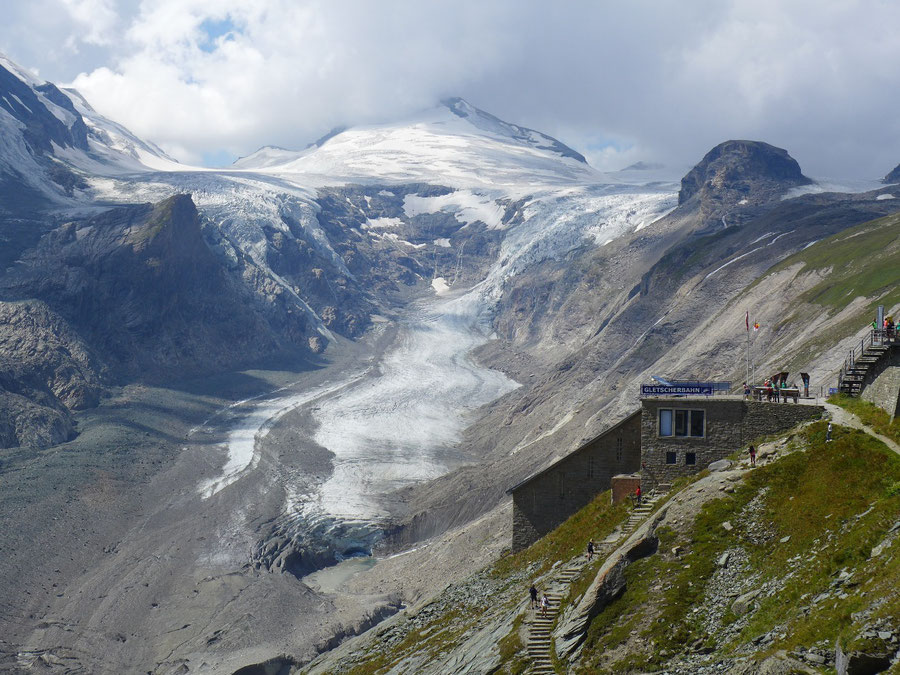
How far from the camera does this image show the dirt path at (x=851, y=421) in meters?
32.5

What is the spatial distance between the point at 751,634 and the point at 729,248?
17318cm

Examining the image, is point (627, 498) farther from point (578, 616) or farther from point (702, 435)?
point (578, 616)

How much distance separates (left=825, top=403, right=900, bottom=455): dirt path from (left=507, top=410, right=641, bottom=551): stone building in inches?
398

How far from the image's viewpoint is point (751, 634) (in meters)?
26.1

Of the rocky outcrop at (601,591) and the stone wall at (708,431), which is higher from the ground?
the stone wall at (708,431)

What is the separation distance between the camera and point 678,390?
42.5m

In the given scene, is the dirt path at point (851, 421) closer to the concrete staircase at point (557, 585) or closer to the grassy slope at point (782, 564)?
the grassy slope at point (782, 564)

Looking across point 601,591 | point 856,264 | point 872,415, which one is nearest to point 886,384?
point 872,415

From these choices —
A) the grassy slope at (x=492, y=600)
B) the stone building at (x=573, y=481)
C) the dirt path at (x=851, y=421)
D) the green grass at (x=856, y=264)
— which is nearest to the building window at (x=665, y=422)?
the grassy slope at (x=492, y=600)

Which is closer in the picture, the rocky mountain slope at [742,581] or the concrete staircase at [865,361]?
the rocky mountain slope at [742,581]

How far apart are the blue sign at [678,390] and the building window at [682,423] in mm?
1311

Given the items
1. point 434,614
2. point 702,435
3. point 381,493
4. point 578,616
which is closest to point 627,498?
point 702,435

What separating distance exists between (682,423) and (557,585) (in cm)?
849

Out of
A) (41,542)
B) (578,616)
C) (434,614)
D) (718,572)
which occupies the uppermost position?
(718,572)
